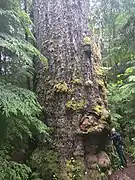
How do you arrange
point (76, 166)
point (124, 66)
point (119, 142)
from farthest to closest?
point (124, 66) → point (119, 142) → point (76, 166)

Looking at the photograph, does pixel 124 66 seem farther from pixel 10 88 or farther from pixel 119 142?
pixel 10 88

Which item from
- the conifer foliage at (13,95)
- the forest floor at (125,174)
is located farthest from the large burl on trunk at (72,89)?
the conifer foliage at (13,95)

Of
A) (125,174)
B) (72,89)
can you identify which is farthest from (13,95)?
(125,174)

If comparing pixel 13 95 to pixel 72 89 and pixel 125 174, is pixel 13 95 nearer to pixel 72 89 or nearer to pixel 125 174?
pixel 72 89

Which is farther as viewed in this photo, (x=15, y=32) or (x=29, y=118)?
(x=15, y=32)

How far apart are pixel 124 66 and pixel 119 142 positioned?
6645 mm

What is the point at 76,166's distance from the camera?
6.28 metres

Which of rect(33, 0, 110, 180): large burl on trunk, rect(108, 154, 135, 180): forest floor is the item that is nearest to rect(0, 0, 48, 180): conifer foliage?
rect(33, 0, 110, 180): large burl on trunk

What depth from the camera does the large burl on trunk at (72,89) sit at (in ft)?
21.2

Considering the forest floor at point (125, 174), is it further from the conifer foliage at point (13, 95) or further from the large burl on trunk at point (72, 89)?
the conifer foliage at point (13, 95)

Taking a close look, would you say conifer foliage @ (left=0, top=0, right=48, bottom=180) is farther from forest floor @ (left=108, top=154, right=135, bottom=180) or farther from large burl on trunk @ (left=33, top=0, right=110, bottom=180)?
forest floor @ (left=108, top=154, right=135, bottom=180)

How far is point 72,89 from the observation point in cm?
681

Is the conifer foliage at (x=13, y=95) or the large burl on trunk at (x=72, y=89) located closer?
the conifer foliage at (x=13, y=95)

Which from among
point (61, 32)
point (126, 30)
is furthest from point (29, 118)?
point (126, 30)
